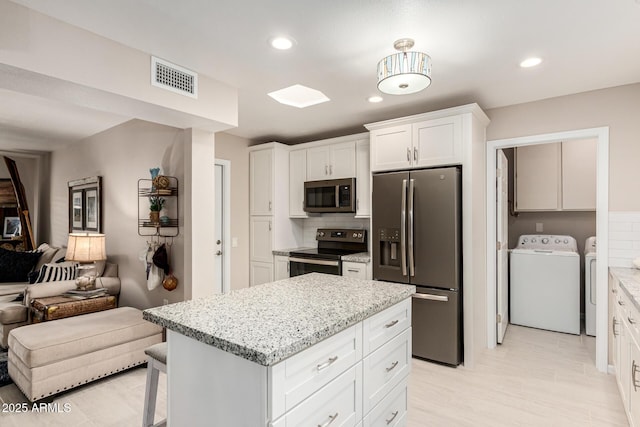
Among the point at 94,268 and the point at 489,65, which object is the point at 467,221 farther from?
the point at 94,268

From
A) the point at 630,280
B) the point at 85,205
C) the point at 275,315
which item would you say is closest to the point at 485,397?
the point at 630,280

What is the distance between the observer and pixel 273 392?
1091mm

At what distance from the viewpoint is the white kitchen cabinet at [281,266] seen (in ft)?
14.0

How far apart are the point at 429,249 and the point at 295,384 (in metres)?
2.22

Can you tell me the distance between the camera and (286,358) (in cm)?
113

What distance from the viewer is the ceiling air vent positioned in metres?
2.33

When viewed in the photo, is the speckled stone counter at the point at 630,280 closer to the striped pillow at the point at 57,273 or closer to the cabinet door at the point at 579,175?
the cabinet door at the point at 579,175

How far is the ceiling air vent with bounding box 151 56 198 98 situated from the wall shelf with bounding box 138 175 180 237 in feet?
3.33

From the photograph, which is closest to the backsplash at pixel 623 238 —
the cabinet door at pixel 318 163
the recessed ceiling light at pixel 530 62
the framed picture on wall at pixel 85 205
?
the recessed ceiling light at pixel 530 62

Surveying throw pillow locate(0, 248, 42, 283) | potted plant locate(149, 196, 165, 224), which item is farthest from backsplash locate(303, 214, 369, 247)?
throw pillow locate(0, 248, 42, 283)

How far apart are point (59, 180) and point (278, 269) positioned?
13.3 ft

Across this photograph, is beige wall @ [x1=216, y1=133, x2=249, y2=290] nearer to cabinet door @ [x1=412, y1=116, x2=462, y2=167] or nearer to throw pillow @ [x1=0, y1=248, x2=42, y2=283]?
cabinet door @ [x1=412, y1=116, x2=462, y2=167]

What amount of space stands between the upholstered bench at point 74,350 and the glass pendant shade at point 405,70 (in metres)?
2.77

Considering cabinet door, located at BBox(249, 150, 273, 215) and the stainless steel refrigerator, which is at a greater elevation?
cabinet door, located at BBox(249, 150, 273, 215)
